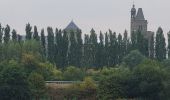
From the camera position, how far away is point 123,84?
57969mm

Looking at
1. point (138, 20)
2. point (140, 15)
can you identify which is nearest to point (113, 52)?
point (138, 20)

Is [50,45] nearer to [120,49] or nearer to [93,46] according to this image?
[93,46]

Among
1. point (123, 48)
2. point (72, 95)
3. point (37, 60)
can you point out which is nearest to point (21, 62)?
point (37, 60)

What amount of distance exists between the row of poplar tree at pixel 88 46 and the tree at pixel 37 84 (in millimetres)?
16434

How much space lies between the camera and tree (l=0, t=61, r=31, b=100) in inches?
2152

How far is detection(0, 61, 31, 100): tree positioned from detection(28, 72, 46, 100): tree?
4.69 feet

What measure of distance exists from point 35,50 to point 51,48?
12.1 ft

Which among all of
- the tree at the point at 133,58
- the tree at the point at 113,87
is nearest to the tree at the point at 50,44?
the tree at the point at 133,58

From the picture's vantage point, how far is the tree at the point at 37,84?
57384mm

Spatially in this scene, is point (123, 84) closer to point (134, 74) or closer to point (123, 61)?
point (134, 74)

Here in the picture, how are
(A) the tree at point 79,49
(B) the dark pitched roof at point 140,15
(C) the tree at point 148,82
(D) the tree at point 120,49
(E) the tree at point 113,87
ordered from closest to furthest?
1. (C) the tree at point 148,82
2. (E) the tree at point 113,87
3. (A) the tree at point 79,49
4. (D) the tree at point 120,49
5. (B) the dark pitched roof at point 140,15

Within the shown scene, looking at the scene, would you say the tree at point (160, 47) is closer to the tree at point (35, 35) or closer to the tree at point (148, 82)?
the tree at point (35, 35)

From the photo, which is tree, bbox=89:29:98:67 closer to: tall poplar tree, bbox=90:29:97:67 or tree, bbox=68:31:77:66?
tall poplar tree, bbox=90:29:97:67

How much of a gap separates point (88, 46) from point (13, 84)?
25.0 metres
